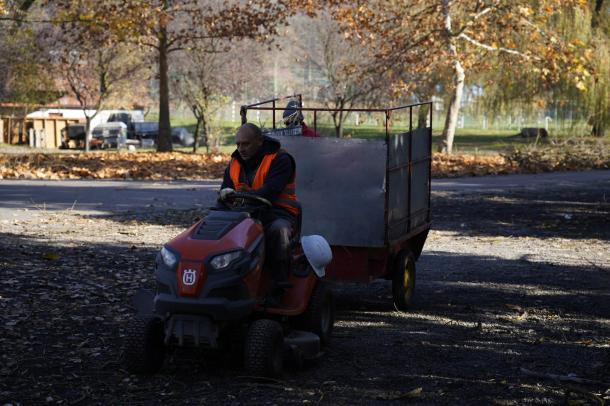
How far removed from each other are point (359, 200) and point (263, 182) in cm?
177

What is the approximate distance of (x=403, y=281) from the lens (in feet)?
30.0

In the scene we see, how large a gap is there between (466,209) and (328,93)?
21434mm

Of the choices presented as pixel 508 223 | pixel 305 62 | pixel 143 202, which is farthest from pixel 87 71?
pixel 508 223

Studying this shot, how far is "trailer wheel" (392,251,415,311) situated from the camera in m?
9.09

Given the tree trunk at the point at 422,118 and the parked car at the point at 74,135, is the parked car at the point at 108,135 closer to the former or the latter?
the parked car at the point at 74,135

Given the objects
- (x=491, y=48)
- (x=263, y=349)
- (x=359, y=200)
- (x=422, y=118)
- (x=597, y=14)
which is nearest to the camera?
(x=263, y=349)

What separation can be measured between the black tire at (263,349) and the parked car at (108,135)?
132ft

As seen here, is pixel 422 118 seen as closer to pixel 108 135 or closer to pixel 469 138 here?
pixel 469 138

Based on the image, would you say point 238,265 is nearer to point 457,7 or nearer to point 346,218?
point 346,218

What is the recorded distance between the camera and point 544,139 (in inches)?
1443

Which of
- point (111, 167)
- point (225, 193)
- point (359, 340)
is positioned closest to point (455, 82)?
point (111, 167)

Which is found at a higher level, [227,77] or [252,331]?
[227,77]

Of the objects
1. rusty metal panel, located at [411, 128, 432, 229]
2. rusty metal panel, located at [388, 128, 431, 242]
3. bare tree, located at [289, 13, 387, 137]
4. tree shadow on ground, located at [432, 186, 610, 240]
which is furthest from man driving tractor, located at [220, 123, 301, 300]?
bare tree, located at [289, 13, 387, 137]

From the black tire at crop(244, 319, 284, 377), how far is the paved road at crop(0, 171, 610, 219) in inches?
358
